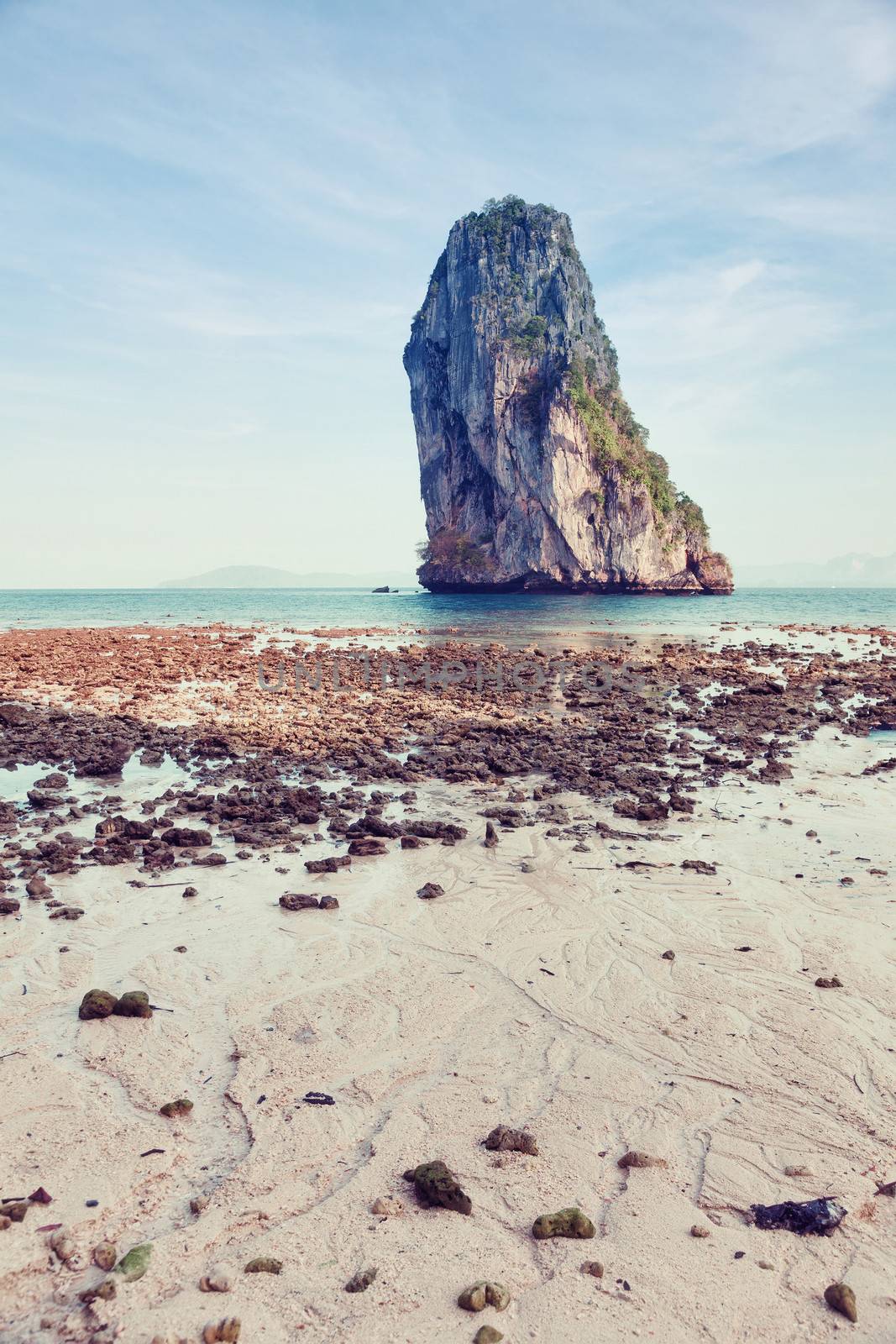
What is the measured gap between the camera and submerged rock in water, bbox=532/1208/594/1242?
3.27 meters

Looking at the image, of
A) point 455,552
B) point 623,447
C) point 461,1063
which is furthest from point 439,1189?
point 623,447

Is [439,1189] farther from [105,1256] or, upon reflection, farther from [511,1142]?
[105,1256]

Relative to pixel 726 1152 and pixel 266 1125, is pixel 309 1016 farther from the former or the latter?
pixel 726 1152

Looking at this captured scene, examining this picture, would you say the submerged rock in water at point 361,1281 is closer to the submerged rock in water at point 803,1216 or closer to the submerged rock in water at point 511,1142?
the submerged rock in water at point 511,1142

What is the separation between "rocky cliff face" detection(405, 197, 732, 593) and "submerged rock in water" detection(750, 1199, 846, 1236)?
292ft

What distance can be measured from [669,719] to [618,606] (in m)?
50.0

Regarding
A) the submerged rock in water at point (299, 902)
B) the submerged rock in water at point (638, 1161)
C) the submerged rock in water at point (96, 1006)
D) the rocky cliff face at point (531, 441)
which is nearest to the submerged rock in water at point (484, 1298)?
the submerged rock in water at point (638, 1161)

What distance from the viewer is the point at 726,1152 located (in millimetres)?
3830

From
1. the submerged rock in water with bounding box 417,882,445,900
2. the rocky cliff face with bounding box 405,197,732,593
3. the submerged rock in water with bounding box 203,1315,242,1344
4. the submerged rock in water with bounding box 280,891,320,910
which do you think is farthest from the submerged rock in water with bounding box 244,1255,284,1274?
the rocky cliff face with bounding box 405,197,732,593

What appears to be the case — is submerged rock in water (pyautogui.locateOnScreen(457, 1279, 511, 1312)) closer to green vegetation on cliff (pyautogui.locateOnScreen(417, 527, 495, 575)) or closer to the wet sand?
the wet sand

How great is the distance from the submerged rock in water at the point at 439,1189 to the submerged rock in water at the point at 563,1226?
301 millimetres

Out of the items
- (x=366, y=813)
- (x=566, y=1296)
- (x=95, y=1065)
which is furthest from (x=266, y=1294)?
(x=366, y=813)

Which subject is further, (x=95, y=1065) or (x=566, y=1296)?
(x=95, y=1065)

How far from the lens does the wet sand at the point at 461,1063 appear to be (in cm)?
304
